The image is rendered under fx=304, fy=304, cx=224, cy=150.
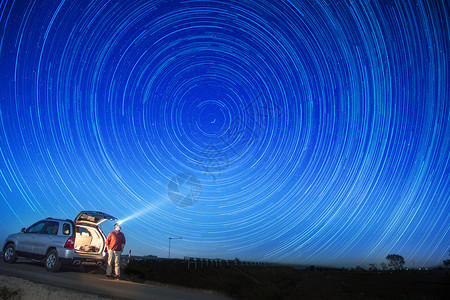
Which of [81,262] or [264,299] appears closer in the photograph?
[264,299]

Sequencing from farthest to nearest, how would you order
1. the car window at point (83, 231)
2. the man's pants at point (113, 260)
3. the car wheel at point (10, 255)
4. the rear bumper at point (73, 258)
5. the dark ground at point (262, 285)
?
the car wheel at point (10, 255) → the car window at point (83, 231) → the dark ground at point (262, 285) → the man's pants at point (113, 260) → the rear bumper at point (73, 258)

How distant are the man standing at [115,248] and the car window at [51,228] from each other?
2487 millimetres

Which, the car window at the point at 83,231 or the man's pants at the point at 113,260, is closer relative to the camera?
the man's pants at the point at 113,260

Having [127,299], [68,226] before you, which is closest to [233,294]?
[127,299]

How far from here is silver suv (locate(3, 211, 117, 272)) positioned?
1166 centimetres

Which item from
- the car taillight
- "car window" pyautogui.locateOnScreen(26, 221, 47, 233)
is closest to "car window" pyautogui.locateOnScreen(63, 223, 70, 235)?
the car taillight

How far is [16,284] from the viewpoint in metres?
8.59

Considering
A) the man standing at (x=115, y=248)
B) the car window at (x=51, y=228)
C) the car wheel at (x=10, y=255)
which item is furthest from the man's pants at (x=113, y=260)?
the car wheel at (x=10, y=255)

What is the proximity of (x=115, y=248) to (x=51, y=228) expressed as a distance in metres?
3.23

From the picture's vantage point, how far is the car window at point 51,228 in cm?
1240

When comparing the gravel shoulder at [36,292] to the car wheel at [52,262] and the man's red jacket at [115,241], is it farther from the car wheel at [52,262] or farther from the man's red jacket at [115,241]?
the man's red jacket at [115,241]

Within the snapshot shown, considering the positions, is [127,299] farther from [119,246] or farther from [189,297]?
[119,246]

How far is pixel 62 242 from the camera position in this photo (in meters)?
11.7

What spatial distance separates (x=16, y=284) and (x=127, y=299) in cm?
375
